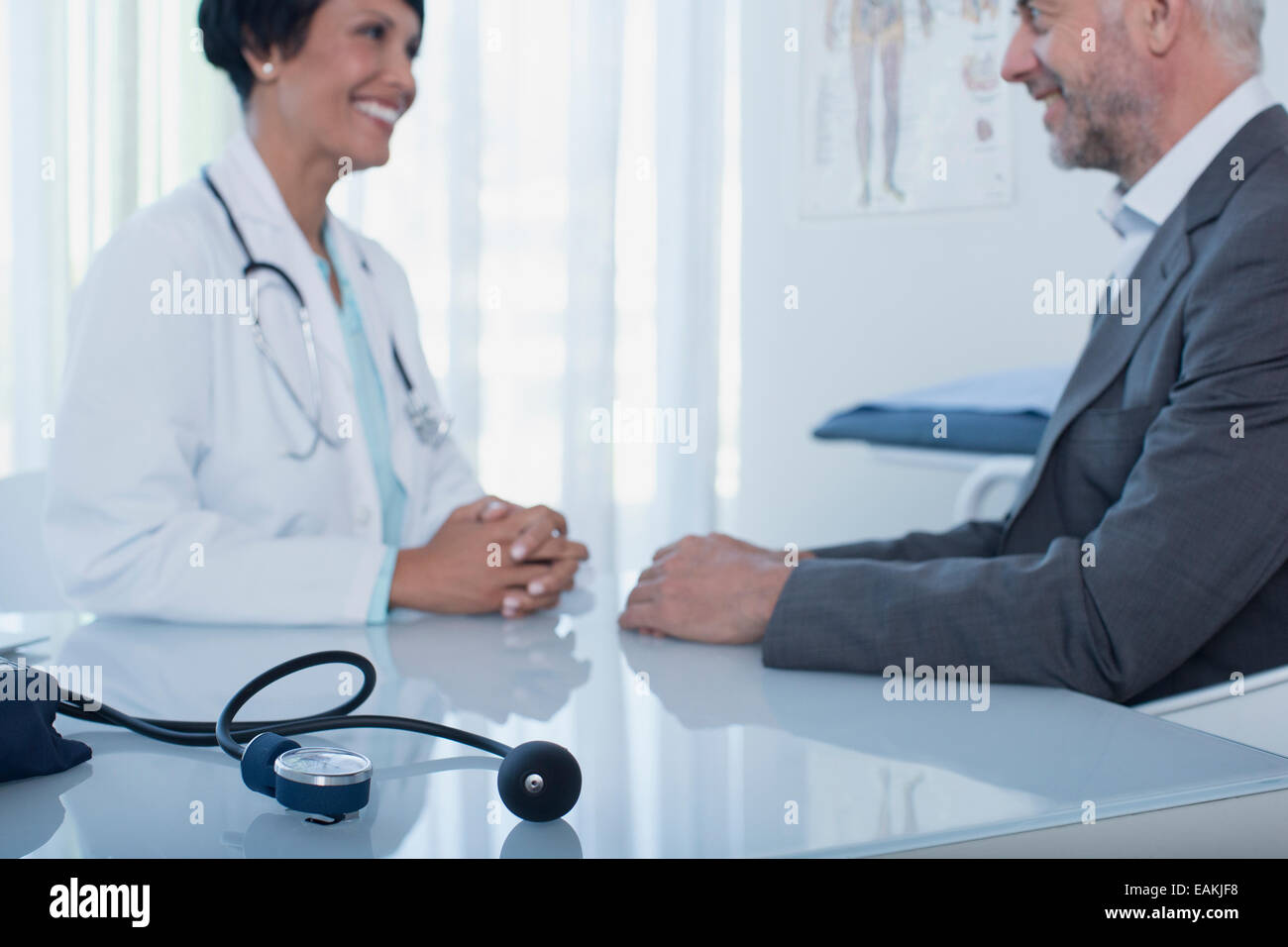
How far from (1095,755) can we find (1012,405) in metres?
1.40

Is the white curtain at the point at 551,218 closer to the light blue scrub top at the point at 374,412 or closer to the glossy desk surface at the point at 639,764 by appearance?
the light blue scrub top at the point at 374,412

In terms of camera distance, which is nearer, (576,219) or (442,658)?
(442,658)

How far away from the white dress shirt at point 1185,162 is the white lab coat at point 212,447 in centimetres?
88

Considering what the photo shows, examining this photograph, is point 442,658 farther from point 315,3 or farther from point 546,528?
point 315,3

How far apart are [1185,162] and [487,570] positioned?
0.84m

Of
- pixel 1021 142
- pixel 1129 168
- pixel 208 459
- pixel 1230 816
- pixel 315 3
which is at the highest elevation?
pixel 1021 142

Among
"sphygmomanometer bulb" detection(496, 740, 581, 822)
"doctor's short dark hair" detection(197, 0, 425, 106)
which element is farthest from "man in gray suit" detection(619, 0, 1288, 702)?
"doctor's short dark hair" detection(197, 0, 425, 106)

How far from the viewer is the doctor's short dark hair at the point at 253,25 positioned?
152 cm

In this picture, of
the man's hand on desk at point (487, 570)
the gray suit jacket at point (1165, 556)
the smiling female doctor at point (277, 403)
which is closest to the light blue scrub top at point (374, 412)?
the smiling female doctor at point (277, 403)

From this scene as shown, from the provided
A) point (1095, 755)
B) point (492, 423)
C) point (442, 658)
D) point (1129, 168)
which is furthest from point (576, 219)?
point (1095, 755)

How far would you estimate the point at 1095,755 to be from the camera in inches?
27.3

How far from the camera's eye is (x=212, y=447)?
1312 millimetres

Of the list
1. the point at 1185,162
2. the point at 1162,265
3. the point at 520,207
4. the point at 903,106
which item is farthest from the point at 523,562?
the point at 903,106

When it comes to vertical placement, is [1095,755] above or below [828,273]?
below
